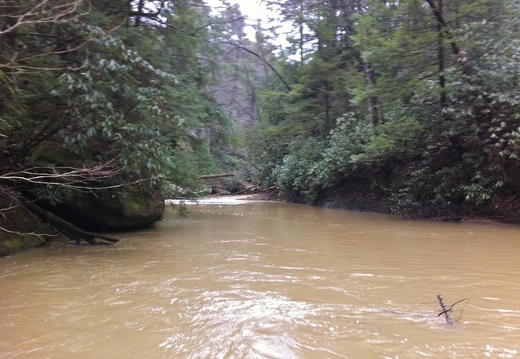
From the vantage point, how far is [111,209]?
9859mm

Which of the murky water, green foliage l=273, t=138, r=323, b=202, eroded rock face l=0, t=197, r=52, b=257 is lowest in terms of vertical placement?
the murky water

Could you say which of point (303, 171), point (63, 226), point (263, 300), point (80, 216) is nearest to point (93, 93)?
point (63, 226)

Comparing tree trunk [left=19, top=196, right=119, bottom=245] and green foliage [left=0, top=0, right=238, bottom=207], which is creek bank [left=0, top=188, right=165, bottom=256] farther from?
green foliage [left=0, top=0, right=238, bottom=207]

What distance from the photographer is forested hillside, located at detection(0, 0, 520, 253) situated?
20.4 ft

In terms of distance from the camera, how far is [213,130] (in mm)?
13617

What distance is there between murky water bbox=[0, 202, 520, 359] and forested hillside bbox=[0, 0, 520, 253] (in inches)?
57.0

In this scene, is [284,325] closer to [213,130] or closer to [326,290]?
[326,290]

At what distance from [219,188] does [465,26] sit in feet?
76.4

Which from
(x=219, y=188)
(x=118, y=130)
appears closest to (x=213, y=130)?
(x=118, y=130)

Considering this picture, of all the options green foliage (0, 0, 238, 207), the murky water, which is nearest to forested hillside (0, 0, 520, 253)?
green foliage (0, 0, 238, 207)

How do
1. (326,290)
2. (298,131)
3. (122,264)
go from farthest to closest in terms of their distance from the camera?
(298,131)
(122,264)
(326,290)

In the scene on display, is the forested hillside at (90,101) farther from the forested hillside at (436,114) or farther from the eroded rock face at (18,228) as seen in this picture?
the forested hillside at (436,114)

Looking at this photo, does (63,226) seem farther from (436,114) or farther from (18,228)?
(436,114)

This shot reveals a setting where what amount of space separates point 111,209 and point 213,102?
17.7 ft
